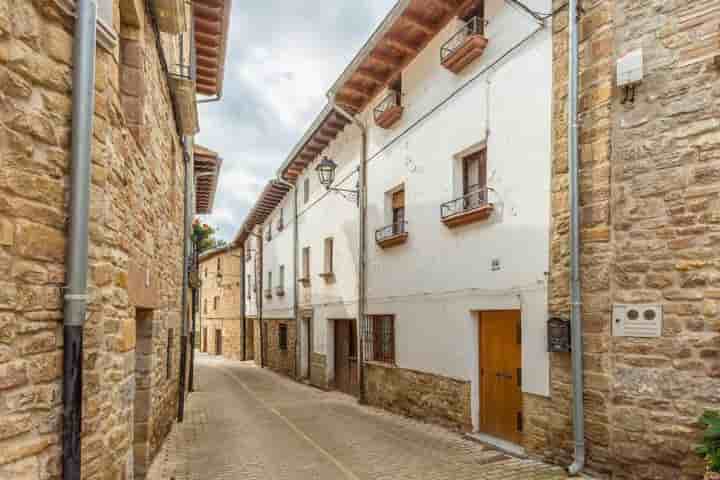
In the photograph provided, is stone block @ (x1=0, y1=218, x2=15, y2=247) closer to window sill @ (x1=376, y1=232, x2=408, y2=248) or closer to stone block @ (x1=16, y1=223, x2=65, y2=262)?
stone block @ (x1=16, y1=223, x2=65, y2=262)

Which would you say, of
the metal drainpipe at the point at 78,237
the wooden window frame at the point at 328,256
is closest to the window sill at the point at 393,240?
the wooden window frame at the point at 328,256

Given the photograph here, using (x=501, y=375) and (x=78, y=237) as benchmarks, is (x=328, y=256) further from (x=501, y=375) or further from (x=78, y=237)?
(x=78, y=237)

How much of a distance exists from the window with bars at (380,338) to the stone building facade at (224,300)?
16238mm

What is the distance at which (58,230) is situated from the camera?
264cm

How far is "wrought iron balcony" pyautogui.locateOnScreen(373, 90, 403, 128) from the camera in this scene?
9.77 m

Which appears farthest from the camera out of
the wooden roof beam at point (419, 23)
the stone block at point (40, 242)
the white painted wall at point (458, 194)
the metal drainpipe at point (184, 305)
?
the metal drainpipe at point (184, 305)

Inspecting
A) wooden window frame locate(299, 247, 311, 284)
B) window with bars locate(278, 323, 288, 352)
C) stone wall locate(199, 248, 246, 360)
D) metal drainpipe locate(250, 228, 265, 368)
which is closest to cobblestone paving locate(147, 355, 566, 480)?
wooden window frame locate(299, 247, 311, 284)

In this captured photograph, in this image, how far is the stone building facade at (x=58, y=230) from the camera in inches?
92.5

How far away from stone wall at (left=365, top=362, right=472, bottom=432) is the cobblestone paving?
0.66 ft

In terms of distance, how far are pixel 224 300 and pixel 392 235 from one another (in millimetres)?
20743

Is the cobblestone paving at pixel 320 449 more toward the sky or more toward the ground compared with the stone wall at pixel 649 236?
more toward the ground

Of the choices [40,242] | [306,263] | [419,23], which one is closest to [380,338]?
[419,23]

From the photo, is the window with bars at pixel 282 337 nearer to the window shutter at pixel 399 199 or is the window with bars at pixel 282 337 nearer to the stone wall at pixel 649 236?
the window shutter at pixel 399 199

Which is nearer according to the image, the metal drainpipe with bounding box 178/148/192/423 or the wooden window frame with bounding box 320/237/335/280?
the metal drainpipe with bounding box 178/148/192/423
